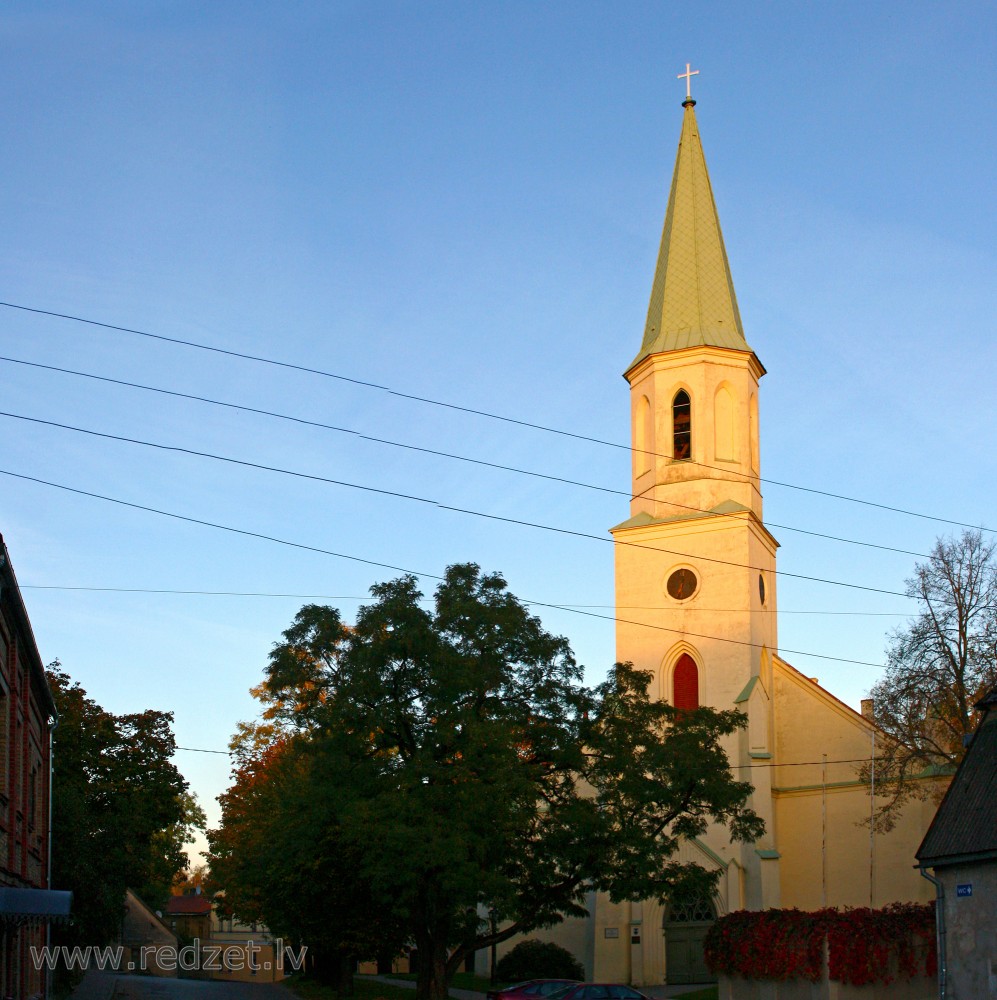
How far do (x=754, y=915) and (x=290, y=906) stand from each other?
37.1 feet

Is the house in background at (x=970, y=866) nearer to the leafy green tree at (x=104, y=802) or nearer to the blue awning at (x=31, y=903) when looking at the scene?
the blue awning at (x=31, y=903)

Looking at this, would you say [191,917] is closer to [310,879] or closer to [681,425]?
[681,425]

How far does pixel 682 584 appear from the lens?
128 ft

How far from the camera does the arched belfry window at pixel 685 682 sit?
3794 cm

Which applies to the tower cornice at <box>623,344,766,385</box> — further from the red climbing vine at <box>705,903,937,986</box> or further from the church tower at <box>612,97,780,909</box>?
the red climbing vine at <box>705,903,937,986</box>

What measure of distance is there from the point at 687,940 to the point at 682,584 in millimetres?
9986

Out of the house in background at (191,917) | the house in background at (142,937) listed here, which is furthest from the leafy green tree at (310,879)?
the house in background at (191,917)

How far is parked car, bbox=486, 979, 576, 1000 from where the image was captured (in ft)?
83.8

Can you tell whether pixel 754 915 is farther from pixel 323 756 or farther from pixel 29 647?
pixel 29 647

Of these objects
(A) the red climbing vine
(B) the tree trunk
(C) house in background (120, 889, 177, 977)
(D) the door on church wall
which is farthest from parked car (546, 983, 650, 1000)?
(C) house in background (120, 889, 177, 977)

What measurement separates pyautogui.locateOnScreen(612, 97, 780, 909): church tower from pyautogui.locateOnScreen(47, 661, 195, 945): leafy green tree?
1482cm

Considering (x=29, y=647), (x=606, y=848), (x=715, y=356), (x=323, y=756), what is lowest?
(x=606, y=848)

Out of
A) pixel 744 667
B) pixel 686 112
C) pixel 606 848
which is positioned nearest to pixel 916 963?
pixel 606 848

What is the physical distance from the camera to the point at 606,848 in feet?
81.4
